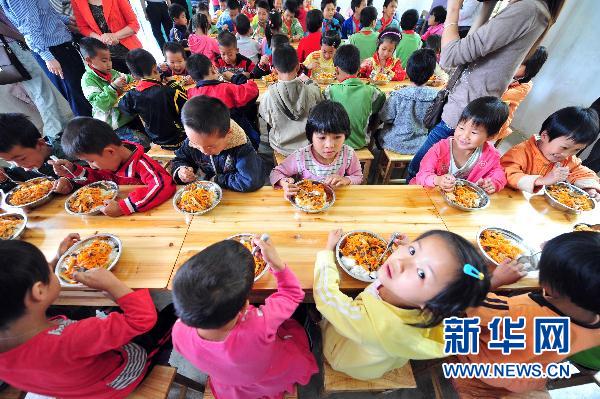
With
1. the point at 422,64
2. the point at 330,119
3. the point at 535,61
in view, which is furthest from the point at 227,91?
the point at 535,61

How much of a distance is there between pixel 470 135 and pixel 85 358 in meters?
2.81

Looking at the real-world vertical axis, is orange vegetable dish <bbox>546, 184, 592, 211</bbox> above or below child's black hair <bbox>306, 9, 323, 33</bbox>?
below

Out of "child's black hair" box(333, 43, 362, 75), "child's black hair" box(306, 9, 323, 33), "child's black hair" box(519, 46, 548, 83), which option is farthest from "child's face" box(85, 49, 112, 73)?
"child's black hair" box(519, 46, 548, 83)

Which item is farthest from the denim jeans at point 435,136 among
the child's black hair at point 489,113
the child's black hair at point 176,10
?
the child's black hair at point 176,10

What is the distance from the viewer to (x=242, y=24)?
5.36 meters

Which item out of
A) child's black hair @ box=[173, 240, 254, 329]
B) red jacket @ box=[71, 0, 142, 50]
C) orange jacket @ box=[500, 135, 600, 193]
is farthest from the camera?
red jacket @ box=[71, 0, 142, 50]

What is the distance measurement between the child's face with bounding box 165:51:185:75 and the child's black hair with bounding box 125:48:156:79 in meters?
1.14

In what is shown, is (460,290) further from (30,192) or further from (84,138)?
(30,192)

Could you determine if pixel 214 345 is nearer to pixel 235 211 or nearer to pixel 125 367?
pixel 125 367

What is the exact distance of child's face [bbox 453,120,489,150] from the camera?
204 cm

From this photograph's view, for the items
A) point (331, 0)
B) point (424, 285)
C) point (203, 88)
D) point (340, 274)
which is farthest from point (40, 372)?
point (331, 0)

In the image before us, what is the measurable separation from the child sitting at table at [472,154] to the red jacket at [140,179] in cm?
206

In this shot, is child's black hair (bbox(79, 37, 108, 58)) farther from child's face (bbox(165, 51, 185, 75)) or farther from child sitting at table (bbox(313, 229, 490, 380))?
child sitting at table (bbox(313, 229, 490, 380))

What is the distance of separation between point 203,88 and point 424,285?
3237mm
